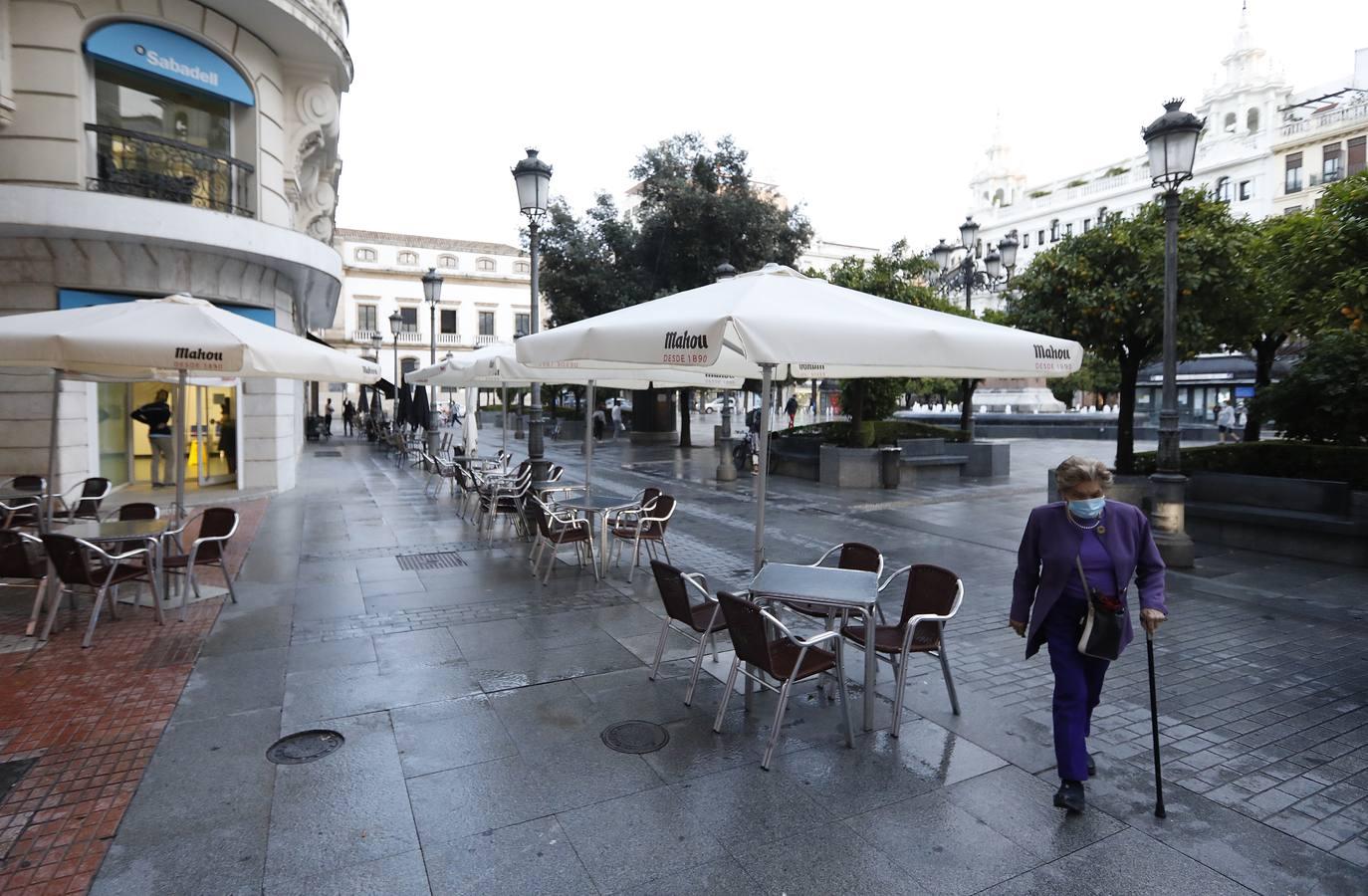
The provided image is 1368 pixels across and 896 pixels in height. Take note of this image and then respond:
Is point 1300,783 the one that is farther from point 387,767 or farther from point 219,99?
point 219,99

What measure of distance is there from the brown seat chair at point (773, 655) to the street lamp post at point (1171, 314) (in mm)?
6250

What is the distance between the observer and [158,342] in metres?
5.77

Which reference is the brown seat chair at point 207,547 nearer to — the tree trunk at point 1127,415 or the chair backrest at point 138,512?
the chair backrest at point 138,512

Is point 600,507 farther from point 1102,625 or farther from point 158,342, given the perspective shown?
point 1102,625

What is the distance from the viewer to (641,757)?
13.1 feet

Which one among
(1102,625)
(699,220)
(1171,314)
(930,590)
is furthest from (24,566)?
(699,220)

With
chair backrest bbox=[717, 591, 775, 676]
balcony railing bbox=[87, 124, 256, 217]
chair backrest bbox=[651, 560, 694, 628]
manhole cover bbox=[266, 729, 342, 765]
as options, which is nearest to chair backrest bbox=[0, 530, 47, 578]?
manhole cover bbox=[266, 729, 342, 765]

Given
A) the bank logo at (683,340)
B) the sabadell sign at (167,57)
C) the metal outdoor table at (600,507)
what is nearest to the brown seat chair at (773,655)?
the bank logo at (683,340)

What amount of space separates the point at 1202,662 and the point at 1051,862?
129 inches

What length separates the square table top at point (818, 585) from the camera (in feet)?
14.0

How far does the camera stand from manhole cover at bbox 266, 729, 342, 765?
13.0 ft

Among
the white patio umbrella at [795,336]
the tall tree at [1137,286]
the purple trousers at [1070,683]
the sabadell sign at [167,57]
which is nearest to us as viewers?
the purple trousers at [1070,683]

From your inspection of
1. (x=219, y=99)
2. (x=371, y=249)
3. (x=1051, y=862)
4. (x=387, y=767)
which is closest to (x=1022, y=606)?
(x=1051, y=862)

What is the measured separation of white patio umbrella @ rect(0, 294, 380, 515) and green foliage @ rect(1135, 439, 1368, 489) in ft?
35.1
